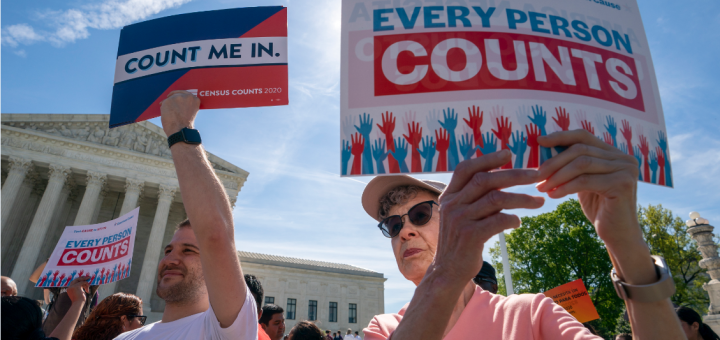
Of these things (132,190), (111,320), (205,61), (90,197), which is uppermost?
(132,190)

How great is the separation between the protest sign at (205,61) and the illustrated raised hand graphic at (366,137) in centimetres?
76

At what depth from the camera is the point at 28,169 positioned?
1084 inches

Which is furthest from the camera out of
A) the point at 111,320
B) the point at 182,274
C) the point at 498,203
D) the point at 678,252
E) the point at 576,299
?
the point at 678,252

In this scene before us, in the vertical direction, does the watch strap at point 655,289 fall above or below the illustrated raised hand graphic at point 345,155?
below

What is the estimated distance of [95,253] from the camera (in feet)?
18.5

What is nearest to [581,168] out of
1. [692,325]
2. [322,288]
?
[692,325]

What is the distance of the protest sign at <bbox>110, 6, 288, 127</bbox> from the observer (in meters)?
2.17

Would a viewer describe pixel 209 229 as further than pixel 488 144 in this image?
Yes

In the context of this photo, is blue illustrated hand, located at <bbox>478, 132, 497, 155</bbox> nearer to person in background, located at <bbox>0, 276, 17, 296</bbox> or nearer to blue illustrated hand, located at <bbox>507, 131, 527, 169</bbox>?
blue illustrated hand, located at <bbox>507, 131, 527, 169</bbox>

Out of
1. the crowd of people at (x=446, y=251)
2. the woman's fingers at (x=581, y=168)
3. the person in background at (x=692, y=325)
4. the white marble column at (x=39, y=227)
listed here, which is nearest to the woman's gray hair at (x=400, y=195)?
the crowd of people at (x=446, y=251)

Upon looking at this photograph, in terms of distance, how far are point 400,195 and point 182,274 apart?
1.60m

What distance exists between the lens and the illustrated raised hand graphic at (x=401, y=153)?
4.80ft

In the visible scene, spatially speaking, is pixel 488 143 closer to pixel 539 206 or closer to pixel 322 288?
pixel 539 206

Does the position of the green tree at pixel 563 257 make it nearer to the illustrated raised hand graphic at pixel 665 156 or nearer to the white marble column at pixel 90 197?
the illustrated raised hand graphic at pixel 665 156
